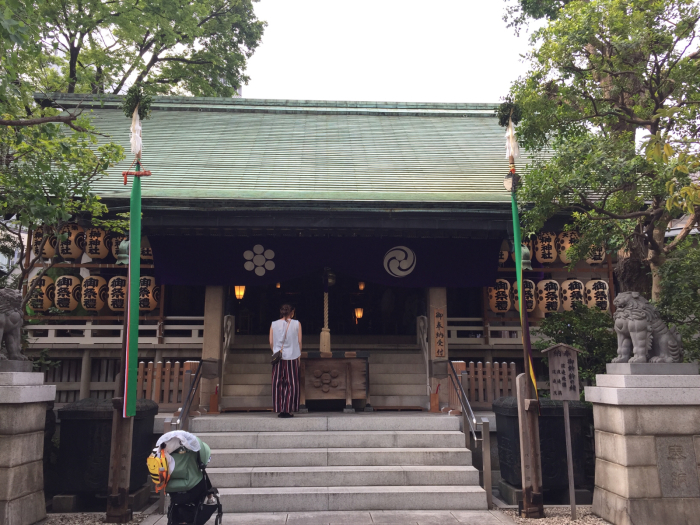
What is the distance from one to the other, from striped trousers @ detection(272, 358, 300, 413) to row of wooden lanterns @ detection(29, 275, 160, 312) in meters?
3.89

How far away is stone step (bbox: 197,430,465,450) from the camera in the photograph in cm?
859

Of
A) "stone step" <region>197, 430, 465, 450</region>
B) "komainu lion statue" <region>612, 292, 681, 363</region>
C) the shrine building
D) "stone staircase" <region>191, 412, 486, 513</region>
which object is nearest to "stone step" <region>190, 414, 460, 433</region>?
"stone staircase" <region>191, 412, 486, 513</region>

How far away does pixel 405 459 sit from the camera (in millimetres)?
8328

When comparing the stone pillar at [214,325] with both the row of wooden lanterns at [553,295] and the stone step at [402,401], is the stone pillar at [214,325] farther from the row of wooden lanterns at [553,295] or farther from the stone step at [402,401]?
the row of wooden lanterns at [553,295]

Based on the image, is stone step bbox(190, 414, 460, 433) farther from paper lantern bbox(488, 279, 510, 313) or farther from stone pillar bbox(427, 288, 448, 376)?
paper lantern bbox(488, 279, 510, 313)

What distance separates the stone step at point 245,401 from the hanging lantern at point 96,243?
449cm

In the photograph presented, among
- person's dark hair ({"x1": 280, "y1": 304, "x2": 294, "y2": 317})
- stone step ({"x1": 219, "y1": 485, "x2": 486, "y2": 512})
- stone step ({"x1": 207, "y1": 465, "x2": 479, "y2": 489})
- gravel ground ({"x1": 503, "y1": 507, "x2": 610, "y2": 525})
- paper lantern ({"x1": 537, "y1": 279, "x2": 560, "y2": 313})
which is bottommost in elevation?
gravel ground ({"x1": 503, "y1": 507, "x2": 610, "y2": 525})

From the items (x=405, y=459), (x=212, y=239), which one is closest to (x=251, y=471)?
(x=405, y=459)

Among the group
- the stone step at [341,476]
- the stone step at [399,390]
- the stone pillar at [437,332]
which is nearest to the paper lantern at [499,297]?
the stone pillar at [437,332]

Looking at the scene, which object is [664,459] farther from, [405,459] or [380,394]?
[380,394]

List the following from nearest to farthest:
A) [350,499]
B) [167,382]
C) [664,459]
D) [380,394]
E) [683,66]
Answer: [664,459] < [350,499] < [683,66] < [167,382] < [380,394]

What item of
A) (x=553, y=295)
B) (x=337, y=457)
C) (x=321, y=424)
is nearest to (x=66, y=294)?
(x=321, y=424)

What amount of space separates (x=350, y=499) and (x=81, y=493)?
4084 millimetres

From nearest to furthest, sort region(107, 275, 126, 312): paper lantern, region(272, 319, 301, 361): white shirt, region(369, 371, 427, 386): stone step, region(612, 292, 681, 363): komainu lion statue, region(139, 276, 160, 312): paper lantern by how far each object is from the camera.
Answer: region(612, 292, 681, 363): komainu lion statue < region(272, 319, 301, 361): white shirt < region(107, 275, 126, 312): paper lantern < region(139, 276, 160, 312): paper lantern < region(369, 371, 427, 386): stone step
